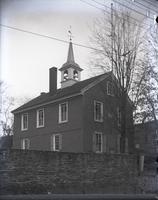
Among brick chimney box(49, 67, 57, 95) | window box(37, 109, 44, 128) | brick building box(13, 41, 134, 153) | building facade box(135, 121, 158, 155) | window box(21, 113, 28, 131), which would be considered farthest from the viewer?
brick building box(13, 41, 134, 153)

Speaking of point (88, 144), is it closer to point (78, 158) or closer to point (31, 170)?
point (78, 158)

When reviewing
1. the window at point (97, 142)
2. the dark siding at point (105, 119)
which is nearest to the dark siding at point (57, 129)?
the dark siding at point (105, 119)

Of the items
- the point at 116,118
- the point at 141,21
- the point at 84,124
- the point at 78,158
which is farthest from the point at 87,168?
the point at 141,21

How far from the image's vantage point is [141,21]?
2.70m

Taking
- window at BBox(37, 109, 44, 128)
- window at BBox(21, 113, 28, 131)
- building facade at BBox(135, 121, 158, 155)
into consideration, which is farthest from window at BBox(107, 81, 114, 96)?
building facade at BBox(135, 121, 158, 155)

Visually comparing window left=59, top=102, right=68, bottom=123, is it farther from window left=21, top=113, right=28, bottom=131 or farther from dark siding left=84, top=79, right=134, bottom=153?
window left=21, top=113, right=28, bottom=131

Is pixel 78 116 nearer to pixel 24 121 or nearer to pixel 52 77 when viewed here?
pixel 52 77

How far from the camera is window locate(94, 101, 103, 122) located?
392 inches

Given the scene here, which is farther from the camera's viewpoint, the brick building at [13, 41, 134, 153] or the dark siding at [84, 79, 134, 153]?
the dark siding at [84, 79, 134, 153]

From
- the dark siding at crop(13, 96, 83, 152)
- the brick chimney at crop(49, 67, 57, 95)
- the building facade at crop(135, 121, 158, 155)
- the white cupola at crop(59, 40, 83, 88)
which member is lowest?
the building facade at crop(135, 121, 158, 155)

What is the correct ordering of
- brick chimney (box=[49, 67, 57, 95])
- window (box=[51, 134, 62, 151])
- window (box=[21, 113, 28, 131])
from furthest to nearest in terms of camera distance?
window (box=[51, 134, 62, 151]) → window (box=[21, 113, 28, 131]) → brick chimney (box=[49, 67, 57, 95])

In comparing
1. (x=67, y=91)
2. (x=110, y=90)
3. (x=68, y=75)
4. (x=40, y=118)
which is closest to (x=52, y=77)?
(x=40, y=118)

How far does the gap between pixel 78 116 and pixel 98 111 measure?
0.88m

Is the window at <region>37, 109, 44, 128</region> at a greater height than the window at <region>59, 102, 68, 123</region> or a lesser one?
lesser
